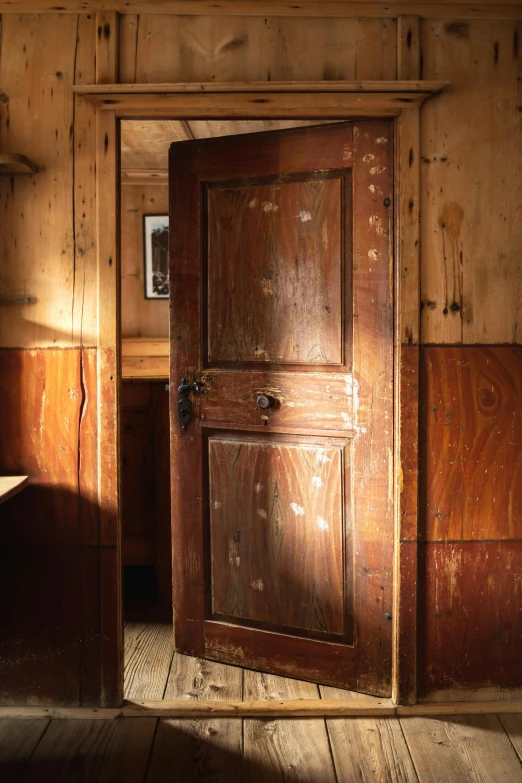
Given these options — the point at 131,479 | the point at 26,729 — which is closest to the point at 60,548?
the point at 26,729

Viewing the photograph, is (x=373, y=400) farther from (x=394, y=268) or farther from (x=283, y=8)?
(x=283, y=8)

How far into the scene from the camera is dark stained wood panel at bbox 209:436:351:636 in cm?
244

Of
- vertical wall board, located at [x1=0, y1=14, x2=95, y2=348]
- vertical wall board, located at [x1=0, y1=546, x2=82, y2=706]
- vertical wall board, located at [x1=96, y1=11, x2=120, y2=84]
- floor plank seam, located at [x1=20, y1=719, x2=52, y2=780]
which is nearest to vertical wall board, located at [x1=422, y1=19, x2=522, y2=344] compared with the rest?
vertical wall board, located at [x1=96, y1=11, x2=120, y2=84]

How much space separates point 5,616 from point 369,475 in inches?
55.7

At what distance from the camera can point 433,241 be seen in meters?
2.20

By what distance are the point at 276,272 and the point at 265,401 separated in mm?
502

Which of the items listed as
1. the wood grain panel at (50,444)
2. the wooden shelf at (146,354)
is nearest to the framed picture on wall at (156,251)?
the wooden shelf at (146,354)

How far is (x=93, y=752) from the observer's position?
2.05 meters

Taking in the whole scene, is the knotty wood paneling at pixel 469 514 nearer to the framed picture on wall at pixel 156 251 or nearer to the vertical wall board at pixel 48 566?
the vertical wall board at pixel 48 566

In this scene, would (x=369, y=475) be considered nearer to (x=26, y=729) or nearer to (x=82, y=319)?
(x=82, y=319)

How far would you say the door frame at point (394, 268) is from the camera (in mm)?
2156

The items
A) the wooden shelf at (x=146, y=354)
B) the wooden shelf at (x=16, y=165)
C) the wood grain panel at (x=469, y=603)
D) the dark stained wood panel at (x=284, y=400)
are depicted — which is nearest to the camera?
the wooden shelf at (x=16, y=165)

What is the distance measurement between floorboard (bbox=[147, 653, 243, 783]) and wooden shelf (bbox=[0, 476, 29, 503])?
37.8 inches

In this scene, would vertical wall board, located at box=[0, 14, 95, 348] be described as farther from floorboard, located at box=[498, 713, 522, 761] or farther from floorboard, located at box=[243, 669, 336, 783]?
floorboard, located at box=[498, 713, 522, 761]
